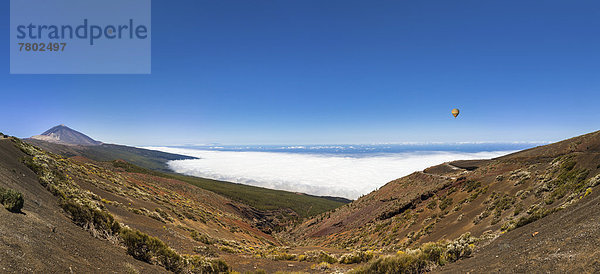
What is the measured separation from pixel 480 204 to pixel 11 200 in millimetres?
28144

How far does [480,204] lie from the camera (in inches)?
778

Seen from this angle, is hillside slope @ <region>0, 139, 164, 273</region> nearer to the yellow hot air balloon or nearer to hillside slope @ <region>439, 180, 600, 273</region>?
hillside slope @ <region>439, 180, 600, 273</region>

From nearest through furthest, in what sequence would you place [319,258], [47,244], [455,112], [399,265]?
[47,244] < [399,265] < [319,258] < [455,112]

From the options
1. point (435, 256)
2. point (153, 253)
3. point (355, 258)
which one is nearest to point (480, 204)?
point (435, 256)

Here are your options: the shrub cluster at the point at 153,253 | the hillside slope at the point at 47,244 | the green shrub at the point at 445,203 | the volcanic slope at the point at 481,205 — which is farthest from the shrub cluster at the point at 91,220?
the green shrub at the point at 445,203

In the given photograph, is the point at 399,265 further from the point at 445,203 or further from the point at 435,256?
the point at 445,203

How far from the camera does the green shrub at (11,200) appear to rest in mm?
7641

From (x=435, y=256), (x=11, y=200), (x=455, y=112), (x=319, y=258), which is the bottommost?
(x=319, y=258)

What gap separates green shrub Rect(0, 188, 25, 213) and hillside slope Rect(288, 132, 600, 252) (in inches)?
804

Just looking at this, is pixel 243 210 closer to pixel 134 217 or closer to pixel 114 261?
pixel 134 217

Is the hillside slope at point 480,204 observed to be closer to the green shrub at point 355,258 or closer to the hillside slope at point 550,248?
the hillside slope at point 550,248

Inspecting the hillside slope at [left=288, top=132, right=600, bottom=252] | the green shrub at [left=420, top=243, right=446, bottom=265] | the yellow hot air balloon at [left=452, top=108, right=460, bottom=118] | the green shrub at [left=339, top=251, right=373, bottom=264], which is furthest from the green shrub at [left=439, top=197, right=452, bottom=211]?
the green shrub at [left=420, top=243, right=446, bottom=265]

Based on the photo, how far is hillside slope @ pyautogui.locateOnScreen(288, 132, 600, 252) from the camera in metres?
13.5

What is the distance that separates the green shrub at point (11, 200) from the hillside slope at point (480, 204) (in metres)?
20.4
